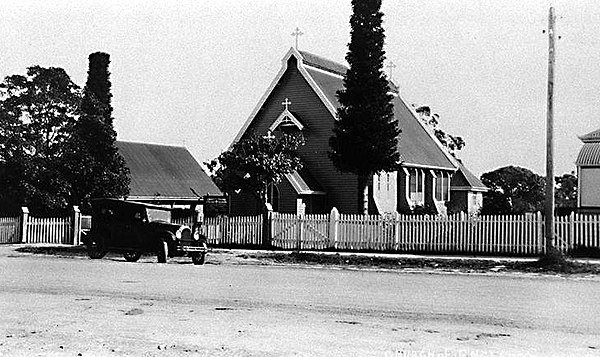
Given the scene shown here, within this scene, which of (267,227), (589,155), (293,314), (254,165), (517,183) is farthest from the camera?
(517,183)

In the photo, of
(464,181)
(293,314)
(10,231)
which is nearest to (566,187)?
(464,181)

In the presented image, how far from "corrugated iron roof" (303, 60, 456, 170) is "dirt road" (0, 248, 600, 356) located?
23.5 meters

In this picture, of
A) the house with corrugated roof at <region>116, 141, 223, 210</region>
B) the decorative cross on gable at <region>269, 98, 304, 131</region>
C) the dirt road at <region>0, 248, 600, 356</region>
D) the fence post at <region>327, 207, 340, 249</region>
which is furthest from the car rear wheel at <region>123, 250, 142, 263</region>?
the house with corrugated roof at <region>116, 141, 223, 210</region>

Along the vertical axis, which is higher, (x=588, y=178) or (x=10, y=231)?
(x=588, y=178)

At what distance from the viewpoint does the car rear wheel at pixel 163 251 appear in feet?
75.5

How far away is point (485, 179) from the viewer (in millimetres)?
77125

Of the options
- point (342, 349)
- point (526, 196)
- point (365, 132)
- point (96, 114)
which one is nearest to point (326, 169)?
point (365, 132)

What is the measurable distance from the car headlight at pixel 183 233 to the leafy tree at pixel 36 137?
1485cm

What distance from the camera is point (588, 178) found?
37625 millimetres

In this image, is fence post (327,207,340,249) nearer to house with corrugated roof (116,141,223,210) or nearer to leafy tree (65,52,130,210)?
leafy tree (65,52,130,210)

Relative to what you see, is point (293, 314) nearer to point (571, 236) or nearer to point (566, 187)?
point (571, 236)

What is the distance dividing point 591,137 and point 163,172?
88.8 ft

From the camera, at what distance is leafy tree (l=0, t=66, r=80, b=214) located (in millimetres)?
36250

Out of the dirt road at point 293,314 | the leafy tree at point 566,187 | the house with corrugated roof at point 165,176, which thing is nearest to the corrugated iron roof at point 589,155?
the dirt road at point 293,314
